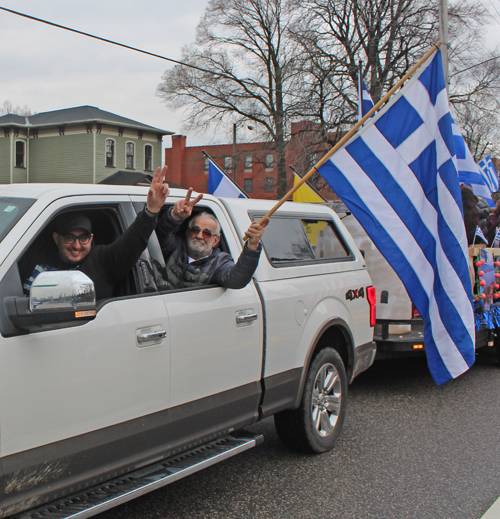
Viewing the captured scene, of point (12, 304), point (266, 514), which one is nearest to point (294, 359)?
point (266, 514)

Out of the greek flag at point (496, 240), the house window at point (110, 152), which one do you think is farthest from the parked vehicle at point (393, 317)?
the house window at point (110, 152)

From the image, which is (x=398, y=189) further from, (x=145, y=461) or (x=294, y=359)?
(x=145, y=461)

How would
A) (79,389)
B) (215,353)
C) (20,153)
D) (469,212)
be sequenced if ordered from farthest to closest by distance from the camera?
(20,153), (469,212), (215,353), (79,389)

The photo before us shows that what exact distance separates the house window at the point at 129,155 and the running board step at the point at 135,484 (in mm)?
38626

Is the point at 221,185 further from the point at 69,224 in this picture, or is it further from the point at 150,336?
the point at 150,336

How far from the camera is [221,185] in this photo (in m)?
8.98

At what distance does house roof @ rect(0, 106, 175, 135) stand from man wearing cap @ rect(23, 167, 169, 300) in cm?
3731

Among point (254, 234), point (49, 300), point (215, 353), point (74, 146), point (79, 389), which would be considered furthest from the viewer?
point (74, 146)

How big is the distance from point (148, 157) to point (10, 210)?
134 ft

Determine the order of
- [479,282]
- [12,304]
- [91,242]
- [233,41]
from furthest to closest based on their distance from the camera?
[233,41] < [479,282] < [91,242] < [12,304]

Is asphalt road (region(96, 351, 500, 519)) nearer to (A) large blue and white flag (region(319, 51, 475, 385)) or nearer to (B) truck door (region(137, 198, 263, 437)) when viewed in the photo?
(B) truck door (region(137, 198, 263, 437))

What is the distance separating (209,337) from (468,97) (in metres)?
28.0

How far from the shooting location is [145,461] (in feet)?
10.3

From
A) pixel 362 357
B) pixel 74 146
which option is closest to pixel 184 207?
pixel 362 357
